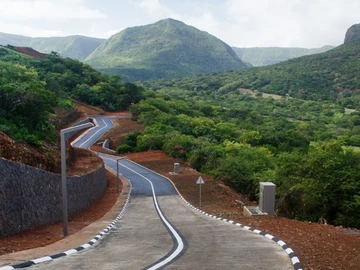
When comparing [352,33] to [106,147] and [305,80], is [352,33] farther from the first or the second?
[106,147]

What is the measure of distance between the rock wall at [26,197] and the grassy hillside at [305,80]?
102922 millimetres

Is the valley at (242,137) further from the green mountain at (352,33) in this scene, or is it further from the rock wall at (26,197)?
the green mountain at (352,33)

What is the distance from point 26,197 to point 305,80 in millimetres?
125803

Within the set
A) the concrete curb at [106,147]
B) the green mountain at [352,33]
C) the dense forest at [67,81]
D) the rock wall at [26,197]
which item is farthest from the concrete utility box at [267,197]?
the green mountain at [352,33]

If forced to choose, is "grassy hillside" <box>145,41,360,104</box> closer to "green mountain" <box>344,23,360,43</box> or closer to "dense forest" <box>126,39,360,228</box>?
"dense forest" <box>126,39,360,228</box>

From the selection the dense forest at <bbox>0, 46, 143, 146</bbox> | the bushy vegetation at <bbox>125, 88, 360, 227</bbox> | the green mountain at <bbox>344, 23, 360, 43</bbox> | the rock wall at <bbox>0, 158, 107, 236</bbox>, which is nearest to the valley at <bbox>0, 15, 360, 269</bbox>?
the bushy vegetation at <bbox>125, 88, 360, 227</bbox>

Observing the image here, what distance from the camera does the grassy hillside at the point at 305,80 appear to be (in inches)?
4723

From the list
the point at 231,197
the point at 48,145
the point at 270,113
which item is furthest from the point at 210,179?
the point at 270,113

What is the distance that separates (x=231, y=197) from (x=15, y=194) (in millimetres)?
18647

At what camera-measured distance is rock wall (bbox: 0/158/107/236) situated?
11539 mm

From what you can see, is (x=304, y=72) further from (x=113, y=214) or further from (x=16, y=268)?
(x=16, y=268)

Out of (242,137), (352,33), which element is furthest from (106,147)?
(352,33)

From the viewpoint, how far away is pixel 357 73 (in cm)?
12262

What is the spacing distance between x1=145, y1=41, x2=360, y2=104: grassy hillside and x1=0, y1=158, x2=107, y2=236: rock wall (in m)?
103
